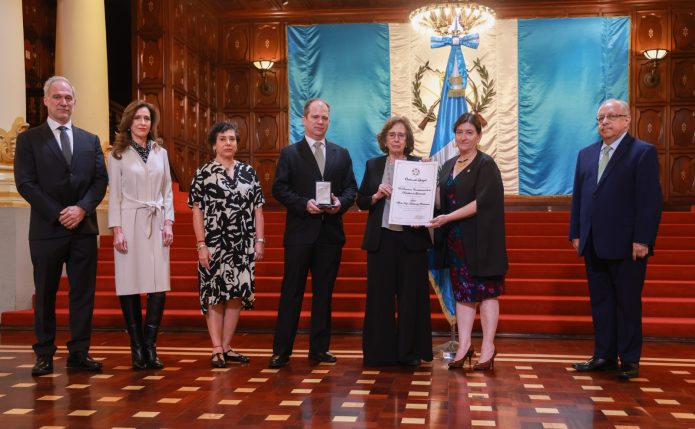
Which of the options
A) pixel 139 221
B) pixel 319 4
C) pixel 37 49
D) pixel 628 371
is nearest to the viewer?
pixel 628 371

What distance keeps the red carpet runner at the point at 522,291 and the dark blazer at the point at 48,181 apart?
2.12m

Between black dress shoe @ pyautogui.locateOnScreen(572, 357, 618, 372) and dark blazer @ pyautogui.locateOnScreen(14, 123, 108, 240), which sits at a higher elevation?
dark blazer @ pyautogui.locateOnScreen(14, 123, 108, 240)

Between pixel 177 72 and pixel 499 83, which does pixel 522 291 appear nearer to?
pixel 499 83

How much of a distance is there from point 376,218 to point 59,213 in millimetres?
1812

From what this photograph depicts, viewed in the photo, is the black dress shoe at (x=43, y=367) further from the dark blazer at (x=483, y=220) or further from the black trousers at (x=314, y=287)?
the dark blazer at (x=483, y=220)

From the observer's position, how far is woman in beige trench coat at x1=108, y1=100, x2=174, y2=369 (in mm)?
4324

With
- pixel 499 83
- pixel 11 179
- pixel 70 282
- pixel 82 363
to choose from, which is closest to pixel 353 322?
pixel 82 363

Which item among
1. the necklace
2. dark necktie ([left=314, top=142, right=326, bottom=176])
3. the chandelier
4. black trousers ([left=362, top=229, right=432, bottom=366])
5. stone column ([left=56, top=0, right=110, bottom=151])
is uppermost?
the chandelier

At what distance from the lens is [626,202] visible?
4199 millimetres

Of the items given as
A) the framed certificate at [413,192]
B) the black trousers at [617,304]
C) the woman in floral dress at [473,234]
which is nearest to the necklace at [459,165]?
the woman in floral dress at [473,234]

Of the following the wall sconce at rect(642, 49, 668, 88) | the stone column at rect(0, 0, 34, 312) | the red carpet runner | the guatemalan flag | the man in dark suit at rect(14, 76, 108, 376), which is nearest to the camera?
the man in dark suit at rect(14, 76, 108, 376)

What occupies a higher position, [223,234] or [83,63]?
[83,63]

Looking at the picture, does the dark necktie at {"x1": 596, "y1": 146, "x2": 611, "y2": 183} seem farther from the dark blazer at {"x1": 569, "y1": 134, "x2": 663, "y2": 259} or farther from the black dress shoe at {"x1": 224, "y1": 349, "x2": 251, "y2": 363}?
the black dress shoe at {"x1": 224, "y1": 349, "x2": 251, "y2": 363}

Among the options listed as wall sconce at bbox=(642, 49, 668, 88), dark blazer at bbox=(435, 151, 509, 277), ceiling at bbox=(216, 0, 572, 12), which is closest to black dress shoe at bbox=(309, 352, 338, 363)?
dark blazer at bbox=(435, 151, 509, 277)
